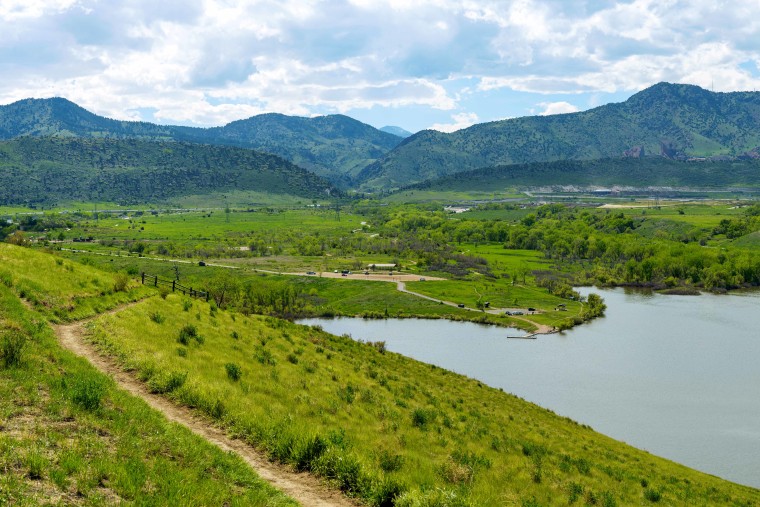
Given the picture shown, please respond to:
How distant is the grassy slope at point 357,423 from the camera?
694 inches

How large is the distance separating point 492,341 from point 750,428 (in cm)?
5345

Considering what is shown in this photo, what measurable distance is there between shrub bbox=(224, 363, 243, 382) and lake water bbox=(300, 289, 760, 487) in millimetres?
55568

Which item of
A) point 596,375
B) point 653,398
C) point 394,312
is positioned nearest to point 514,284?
point 394,312

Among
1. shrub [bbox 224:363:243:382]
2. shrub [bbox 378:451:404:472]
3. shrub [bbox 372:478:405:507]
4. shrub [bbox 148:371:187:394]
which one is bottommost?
shrub [bbox 378:451:404:472]

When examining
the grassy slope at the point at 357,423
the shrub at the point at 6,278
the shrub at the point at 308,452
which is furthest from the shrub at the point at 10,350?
the shrub at the point at 6,278

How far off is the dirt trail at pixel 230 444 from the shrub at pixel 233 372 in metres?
4.12

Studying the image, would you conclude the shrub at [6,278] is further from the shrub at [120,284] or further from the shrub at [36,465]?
the shrub at [36,465]

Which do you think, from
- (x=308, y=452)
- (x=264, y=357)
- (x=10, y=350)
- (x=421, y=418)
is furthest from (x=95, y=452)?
(x=264, y=357)

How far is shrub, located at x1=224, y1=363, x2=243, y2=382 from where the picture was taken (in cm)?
2492

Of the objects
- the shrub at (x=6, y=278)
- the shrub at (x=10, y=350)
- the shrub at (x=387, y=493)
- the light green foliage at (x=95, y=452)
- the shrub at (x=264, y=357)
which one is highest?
the shrub at (x=6, y=278)

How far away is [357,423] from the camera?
A: 23438 millimetres

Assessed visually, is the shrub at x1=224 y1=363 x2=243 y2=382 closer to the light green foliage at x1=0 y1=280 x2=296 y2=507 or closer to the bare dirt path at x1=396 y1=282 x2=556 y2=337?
the light green foliage at x1=0 y1=280 x2=296 y2=507

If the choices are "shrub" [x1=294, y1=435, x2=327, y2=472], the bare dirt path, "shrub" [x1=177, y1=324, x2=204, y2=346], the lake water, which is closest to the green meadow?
"shrub" [x1=294, y1=435, x2=327, y2=472]

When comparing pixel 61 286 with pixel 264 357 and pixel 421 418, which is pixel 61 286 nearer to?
pixel 264 357
